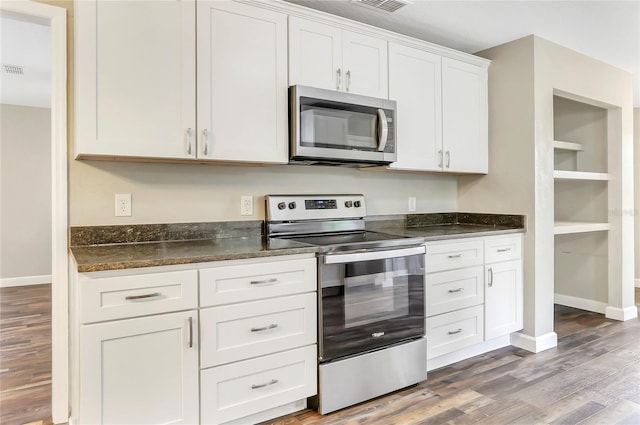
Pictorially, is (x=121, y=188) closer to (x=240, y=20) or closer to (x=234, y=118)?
(x=234, y=118)

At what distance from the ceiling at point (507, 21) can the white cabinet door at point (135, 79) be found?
933 mm

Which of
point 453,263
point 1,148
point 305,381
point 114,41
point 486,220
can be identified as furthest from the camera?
point 1,148

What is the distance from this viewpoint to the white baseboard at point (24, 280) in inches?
201

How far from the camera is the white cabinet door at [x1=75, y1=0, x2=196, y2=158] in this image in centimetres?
182

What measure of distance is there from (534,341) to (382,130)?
1.99m

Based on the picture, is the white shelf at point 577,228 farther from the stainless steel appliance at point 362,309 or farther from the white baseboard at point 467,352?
the stainless steel appliance at point 362,309

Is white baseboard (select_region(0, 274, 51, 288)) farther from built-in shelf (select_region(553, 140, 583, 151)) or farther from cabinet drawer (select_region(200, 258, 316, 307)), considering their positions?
built-in shelf (select_region(553, 140, 583, 151))

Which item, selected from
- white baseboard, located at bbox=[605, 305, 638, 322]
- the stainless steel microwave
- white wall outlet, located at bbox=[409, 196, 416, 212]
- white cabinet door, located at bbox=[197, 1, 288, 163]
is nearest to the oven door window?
the stainless steel microwave

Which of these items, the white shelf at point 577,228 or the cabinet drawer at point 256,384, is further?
the white shelf at point 577,228

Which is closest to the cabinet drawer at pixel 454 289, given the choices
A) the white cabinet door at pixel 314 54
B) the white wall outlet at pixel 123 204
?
the white cabinet door at pixel 314 54

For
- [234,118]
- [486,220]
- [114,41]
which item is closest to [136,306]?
[234,118]

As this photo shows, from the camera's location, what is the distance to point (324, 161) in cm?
247

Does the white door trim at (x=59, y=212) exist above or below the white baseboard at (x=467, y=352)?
above

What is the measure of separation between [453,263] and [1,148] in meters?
5.69
